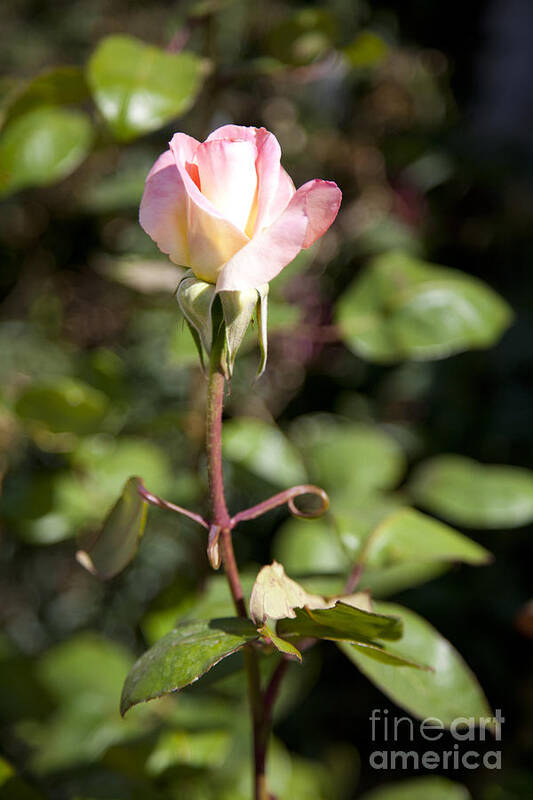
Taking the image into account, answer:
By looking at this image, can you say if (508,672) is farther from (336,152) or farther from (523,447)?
(336,152)

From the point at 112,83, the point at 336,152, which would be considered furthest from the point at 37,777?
the point at 336,152

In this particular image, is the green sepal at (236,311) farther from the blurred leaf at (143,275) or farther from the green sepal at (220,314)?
the blurred leaf at (143,275)

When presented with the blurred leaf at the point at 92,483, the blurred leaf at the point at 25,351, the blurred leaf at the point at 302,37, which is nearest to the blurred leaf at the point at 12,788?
the blurred leaf at the point at 92,483

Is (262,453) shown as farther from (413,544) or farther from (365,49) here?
(365,49)

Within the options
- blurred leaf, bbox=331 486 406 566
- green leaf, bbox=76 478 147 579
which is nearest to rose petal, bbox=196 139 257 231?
green leaf, bbox=76 478 147 579

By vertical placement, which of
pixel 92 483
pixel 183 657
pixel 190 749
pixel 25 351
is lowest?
pixel 25 351

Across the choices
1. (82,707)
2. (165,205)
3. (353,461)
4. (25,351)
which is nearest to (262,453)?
(353,461)
